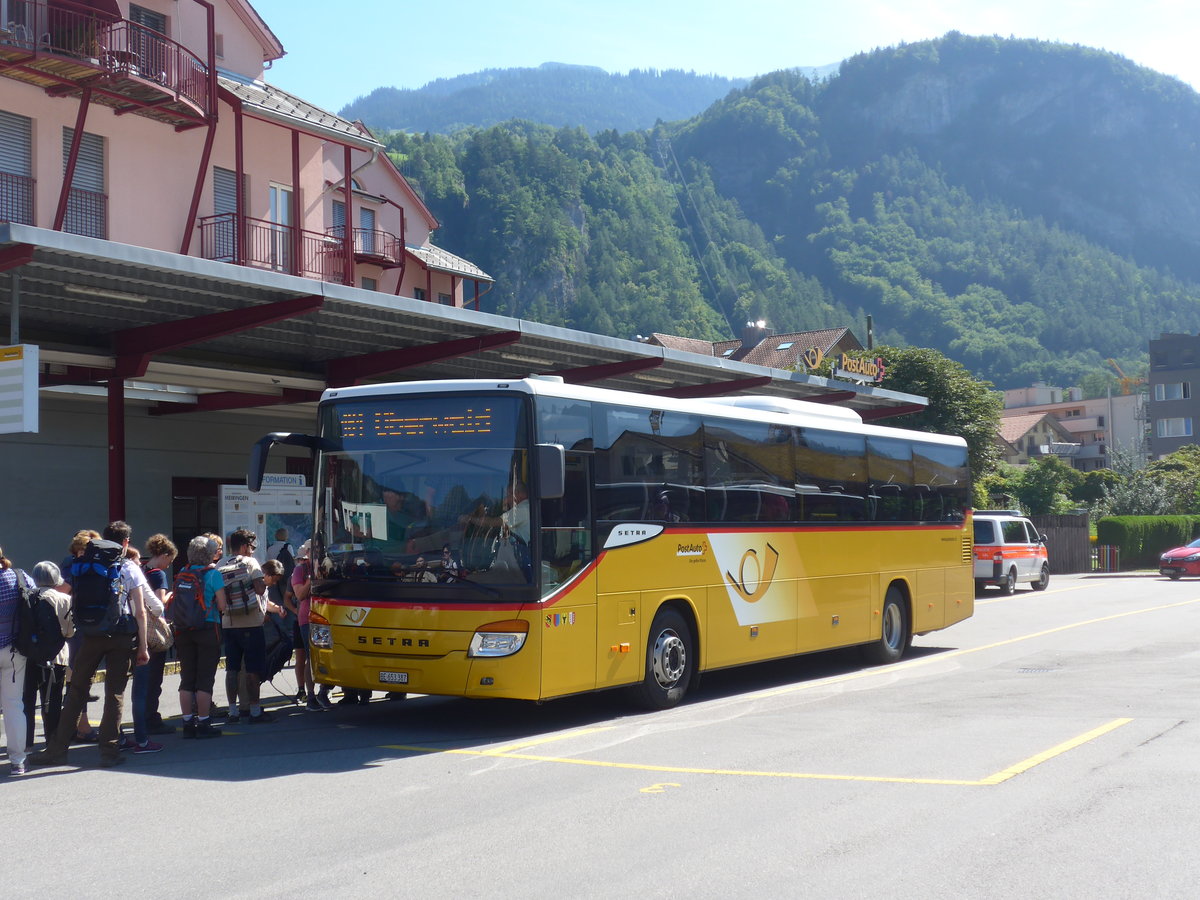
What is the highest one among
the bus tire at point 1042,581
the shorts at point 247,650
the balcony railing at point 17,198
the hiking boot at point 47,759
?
the balcony railing at point 17,198

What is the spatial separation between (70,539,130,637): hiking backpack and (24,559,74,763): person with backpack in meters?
0.16

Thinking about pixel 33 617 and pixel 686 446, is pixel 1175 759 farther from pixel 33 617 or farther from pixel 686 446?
pixel 33 617

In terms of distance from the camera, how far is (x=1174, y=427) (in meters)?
101

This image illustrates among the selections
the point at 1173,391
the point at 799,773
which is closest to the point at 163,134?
the point at 799,773

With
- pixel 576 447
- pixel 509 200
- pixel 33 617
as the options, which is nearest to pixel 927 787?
pixel 576 447

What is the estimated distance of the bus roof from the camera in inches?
427

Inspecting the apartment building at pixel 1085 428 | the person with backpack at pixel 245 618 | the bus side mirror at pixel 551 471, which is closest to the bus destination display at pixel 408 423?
the bus side mirror at pixel 551 471

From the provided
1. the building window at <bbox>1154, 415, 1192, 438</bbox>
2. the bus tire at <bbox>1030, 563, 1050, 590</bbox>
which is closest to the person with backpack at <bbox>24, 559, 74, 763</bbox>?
the bus tire at <bbox>1030, 563, 1050, 590</bbox>

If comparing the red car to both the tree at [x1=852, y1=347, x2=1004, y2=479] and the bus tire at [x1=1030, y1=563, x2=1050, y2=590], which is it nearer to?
the tree at [x1=852, y1=347, x2=1004, y2=479]

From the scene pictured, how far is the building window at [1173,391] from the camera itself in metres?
101

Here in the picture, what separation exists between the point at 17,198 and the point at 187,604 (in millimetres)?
14592

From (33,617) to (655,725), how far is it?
16.7 ft

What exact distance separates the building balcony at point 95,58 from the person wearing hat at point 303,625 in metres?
12.6

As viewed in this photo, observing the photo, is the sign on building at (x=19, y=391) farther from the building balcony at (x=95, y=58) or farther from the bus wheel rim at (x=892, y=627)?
the bus wheel rim at (x=892, y=627)
